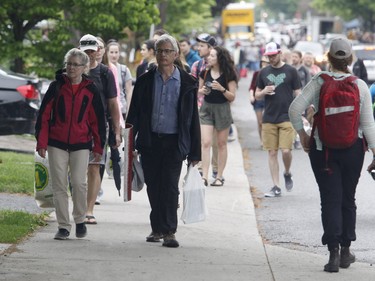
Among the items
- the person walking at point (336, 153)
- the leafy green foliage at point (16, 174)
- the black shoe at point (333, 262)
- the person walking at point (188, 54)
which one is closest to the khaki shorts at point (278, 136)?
the leafy green foliage at point (16, 174)

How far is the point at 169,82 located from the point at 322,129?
1.68m

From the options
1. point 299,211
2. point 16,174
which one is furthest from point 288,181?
point 16,174

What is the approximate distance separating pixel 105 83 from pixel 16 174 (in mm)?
3761

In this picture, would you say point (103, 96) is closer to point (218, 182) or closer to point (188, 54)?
point (218, 182)

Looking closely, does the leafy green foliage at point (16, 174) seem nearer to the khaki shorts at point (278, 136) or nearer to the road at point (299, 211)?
the road at point (299, 211)

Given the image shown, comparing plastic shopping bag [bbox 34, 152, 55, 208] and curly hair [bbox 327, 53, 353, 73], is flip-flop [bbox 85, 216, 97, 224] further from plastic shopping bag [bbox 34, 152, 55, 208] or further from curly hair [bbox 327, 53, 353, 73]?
curly hair [bbox 327, 53, 353, 73]

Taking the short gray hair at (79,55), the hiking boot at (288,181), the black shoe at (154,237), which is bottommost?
the hiking boot at (288,181)

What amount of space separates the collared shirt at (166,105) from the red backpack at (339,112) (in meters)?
1.57

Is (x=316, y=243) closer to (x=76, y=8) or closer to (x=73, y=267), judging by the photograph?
(x=73, y=267)

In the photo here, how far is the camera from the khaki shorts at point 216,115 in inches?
→ 576

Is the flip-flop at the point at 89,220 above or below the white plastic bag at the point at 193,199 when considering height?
below

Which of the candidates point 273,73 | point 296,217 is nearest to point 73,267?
point 296,217

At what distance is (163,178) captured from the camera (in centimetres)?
992

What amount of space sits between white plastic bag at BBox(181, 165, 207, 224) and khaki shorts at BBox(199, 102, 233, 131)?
4.73m
